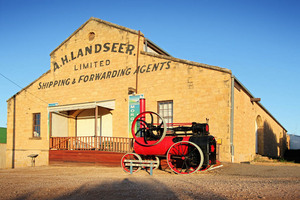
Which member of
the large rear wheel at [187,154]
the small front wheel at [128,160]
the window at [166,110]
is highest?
the window at [166,110]

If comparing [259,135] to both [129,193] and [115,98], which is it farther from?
[129,193]

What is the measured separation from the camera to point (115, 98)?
16.4 meters

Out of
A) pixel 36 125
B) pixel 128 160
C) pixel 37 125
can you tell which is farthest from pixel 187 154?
pixel 36 125

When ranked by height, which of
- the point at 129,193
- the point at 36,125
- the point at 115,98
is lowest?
the point at 129,193

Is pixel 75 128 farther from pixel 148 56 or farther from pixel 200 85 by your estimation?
pixel 200 85

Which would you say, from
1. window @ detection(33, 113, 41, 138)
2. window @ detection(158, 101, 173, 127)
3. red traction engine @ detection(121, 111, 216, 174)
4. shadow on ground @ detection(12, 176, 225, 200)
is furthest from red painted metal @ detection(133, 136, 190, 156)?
window @ detection(33, 113, 41, 138)

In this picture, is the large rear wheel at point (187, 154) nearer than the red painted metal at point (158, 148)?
Yes

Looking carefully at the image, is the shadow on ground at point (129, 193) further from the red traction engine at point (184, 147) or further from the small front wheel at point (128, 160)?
the small front wheel at point (128, 160)

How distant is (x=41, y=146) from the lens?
19.3 meters

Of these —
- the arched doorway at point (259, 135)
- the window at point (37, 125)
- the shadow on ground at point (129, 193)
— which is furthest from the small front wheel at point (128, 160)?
the arched doorway at point (259, 135)

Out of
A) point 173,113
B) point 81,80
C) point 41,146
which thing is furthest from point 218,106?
point 41,146

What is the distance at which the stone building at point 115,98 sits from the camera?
43.8 ft

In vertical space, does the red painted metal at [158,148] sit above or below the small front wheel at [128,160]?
above

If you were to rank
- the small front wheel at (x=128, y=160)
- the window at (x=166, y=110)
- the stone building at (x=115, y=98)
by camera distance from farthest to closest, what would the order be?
the window at (x=166, y=110) → the stone building at (x=115, y=98) → the small front wheel at (x=128, y=160)
